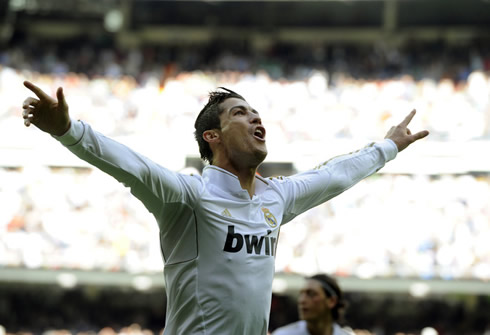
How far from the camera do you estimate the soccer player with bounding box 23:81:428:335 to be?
8.82 feet

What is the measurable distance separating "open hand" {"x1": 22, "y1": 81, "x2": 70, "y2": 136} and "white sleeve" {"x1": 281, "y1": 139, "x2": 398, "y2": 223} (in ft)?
3.97

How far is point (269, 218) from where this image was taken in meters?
3.23

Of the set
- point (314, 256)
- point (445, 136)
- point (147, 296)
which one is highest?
point (445, 136)

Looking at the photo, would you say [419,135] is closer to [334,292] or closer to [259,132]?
[259,132]

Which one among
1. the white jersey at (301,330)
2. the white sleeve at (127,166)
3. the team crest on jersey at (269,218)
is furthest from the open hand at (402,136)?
the white jersey at (301,330)

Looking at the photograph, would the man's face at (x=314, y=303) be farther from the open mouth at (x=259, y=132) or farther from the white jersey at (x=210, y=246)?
the open mouth at (x=259, y=132)

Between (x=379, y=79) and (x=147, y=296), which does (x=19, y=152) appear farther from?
(x=379, y=79)

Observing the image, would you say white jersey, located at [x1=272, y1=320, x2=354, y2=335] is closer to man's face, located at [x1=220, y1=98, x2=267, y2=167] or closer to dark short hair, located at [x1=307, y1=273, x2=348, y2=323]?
dark short hair, located at [x1=307, y1=273, x2=348, y2=323]

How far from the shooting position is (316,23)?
19.4m

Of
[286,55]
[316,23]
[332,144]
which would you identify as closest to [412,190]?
[332,144]

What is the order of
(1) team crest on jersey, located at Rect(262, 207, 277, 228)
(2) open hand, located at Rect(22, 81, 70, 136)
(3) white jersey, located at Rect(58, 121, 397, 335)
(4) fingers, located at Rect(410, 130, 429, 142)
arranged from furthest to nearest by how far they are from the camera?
(4) fingers, located at Rect(410, 130, 429, 142) → (1) team crest on jersey, located at Rect(262, 207, 277, 228) → (3) white jersey, located at Rect(58, 121, 397, 335) → (2) open hand, located at Rect(22, 81, 70, 136)

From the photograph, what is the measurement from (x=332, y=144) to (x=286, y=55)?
16.5 ft

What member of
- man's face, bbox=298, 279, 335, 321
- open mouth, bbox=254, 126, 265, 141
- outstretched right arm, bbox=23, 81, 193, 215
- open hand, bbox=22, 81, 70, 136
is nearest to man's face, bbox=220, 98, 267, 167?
open mouth, bbox=254, 126, 265, 141

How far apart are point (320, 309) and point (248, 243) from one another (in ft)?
7.29
